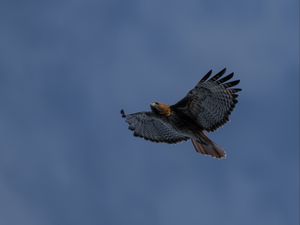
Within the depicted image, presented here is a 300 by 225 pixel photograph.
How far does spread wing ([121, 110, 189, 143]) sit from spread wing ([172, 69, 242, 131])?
44.6 inches

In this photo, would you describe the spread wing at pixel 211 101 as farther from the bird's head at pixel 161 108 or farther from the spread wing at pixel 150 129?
the spread wing at pixel 150 129

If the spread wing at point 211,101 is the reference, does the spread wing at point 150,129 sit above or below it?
above

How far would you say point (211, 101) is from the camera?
26.3 meters

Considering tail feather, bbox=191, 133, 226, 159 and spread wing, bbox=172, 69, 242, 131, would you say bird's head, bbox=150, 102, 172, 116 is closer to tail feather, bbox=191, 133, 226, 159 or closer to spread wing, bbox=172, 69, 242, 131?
spread wing, bbox=172, 69, 242, 131

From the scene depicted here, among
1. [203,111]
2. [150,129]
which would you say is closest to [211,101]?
[203,111]

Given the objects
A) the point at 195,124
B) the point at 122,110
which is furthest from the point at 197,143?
the point at 122,110

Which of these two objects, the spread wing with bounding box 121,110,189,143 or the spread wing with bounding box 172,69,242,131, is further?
the spread wing with bounding box 121,110,189,143

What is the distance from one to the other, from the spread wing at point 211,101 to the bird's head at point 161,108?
18 cm

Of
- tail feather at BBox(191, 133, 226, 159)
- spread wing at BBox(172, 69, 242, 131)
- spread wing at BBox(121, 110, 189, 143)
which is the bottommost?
tail feather at BBox(191, 133, 226, 159)

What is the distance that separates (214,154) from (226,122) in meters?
0.81

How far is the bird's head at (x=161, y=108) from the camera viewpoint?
26.5 metres

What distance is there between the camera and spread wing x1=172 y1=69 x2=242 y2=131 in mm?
25922

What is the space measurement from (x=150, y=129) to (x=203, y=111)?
6.17 ft

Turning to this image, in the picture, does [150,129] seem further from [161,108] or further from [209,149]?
[209,149]
